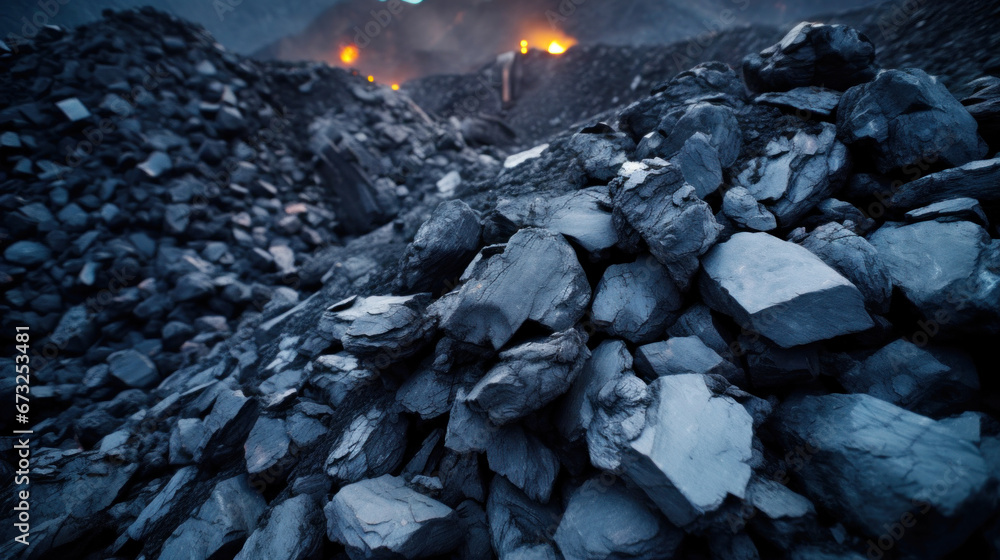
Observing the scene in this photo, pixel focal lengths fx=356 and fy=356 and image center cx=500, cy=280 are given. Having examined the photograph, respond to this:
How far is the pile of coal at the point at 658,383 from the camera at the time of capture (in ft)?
5.57

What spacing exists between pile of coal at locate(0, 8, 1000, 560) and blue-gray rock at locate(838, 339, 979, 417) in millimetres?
12

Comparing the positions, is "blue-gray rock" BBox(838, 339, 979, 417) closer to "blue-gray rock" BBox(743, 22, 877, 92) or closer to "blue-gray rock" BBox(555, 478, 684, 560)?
"blue-gray rock" BBox(555, 478, 684, 560)

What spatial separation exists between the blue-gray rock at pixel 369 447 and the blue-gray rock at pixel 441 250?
1086 mm

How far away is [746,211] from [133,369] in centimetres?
666

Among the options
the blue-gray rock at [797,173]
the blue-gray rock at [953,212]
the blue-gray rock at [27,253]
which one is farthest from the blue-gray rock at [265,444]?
the blue-gray rock at [27,253]

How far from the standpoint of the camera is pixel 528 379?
79.6 inches

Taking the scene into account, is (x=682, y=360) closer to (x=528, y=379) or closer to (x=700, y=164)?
(x=528, y=379)

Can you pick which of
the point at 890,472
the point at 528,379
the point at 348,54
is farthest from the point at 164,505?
the point at 348,54

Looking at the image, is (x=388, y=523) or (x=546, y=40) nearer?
(x=388, y=523)

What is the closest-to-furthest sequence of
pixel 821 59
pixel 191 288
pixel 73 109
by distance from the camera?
pixel 821 59 → pixel 191 288 → pixel 73 109

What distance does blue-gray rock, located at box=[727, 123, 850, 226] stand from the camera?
106 inches

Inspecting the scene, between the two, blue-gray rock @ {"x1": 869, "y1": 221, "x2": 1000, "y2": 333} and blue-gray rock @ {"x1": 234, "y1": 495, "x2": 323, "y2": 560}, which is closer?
blue-gray rock @ {"x1": 869, "y1": 221, "x2": 1000, "y2": 333}

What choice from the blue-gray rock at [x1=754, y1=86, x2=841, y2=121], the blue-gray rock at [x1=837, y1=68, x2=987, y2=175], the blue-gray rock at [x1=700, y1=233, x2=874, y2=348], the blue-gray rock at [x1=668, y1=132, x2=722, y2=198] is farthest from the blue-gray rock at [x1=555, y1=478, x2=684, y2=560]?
the blue-gray rock at [x1=754, y1=86, x2=841, y2=121]

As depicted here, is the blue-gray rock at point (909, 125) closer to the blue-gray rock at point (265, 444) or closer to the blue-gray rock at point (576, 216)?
the blue-gray rock at point (576, 216)
